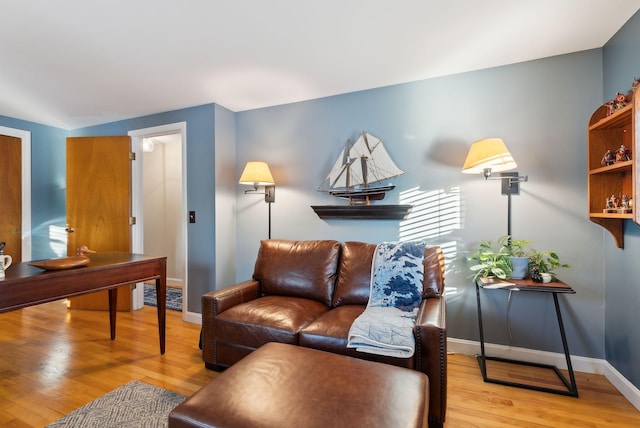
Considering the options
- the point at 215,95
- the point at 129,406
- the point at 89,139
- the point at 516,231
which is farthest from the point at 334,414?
the point at 89,139

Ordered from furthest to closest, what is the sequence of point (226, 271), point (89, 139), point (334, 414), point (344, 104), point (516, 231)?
point (89, 139) < point (226, 271) < point (344, 104) < point (516, 231) < point (334, 414)

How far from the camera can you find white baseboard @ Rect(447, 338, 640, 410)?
5.76ft

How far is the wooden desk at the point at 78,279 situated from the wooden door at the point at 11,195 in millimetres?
1940

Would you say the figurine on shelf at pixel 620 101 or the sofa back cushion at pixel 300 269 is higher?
the figurine on shelf at pixel 620 101

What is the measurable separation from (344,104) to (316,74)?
0.45m

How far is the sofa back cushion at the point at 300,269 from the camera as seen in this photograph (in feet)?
7.47

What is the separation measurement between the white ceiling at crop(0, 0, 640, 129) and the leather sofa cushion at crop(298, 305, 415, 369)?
179 centimetres

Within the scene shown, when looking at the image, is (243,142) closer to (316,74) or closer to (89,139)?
(316,74)

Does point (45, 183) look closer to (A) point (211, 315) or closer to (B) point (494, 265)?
(A) point (211, 315)

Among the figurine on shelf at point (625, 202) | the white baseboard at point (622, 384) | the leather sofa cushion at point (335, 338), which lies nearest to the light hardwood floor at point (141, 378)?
the white baseboard at point (622, 384)

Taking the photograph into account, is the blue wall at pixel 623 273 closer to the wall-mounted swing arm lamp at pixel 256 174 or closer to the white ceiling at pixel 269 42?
the white ceiling at pixel 269 42

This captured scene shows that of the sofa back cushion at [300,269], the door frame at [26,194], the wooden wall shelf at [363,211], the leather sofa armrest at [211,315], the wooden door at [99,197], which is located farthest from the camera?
the door frame at [26,194]

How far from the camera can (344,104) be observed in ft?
8.98

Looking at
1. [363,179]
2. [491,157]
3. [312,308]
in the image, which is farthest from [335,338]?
[491,157]
